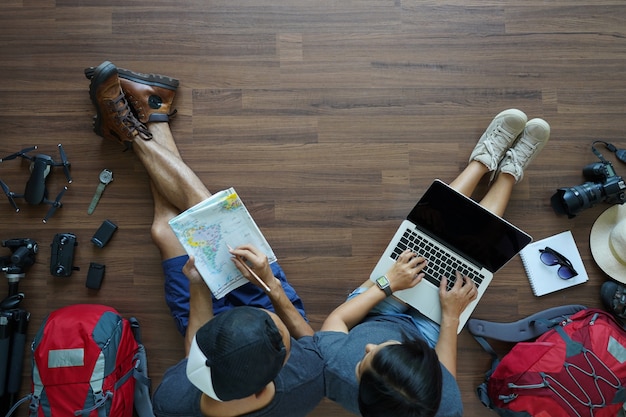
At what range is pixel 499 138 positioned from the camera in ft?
5.86

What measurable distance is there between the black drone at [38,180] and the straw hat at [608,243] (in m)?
2.09

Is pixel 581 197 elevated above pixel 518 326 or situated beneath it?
elevated above

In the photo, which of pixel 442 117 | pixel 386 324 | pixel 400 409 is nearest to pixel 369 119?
pixel 442 117

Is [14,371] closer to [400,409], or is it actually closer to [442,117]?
[400,409]

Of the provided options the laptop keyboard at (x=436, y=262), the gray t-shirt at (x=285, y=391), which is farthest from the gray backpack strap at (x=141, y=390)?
the laptop keyboard at (x=436, y=262)

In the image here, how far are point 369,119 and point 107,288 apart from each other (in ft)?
4.03

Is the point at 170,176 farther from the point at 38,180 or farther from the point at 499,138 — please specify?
the point at 499,138

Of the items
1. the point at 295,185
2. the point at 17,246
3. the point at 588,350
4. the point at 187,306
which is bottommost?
the point at 588,350

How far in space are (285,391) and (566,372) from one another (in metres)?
1.00

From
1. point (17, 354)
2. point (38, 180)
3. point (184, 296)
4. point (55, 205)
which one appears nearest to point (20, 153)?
point (38, 180)

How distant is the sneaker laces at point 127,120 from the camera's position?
1721 mm

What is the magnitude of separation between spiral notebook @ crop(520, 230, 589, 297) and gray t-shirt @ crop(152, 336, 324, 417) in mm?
980

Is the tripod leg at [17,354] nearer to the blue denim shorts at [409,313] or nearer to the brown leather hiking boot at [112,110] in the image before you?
the brown leather hiking boot at [112,110]

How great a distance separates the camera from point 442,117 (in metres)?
1.87
